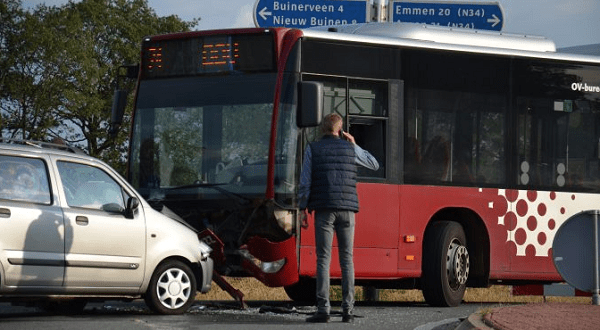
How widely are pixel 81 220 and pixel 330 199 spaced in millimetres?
2419

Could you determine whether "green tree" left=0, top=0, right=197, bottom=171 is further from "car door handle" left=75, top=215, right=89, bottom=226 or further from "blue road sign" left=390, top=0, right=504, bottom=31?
"car door handle" left=75, top=215, right=89, bottom=226

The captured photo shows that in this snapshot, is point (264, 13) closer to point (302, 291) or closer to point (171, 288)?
point (302, 291)

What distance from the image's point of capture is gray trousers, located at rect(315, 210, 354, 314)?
13.2 m

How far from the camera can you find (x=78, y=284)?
43.2ft

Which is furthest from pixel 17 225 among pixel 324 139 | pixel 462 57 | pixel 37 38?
pixel 37 38

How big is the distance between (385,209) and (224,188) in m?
2.05

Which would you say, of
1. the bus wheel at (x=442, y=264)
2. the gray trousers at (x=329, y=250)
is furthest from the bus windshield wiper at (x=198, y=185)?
the bus wheel at (x=442, y=264)

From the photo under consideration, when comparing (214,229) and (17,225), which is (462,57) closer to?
(214,229)

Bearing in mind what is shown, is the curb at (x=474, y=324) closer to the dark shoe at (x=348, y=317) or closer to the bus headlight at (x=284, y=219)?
the dark shoe at (x=348, y=317)

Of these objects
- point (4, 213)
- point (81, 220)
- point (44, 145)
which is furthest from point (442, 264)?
point (4, 213)

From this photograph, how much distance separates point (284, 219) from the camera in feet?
49.4

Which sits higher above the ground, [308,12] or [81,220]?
[308,12]

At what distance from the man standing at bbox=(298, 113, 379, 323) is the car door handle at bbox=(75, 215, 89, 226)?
82.9 inches

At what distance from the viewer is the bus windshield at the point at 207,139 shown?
50.1 ft
